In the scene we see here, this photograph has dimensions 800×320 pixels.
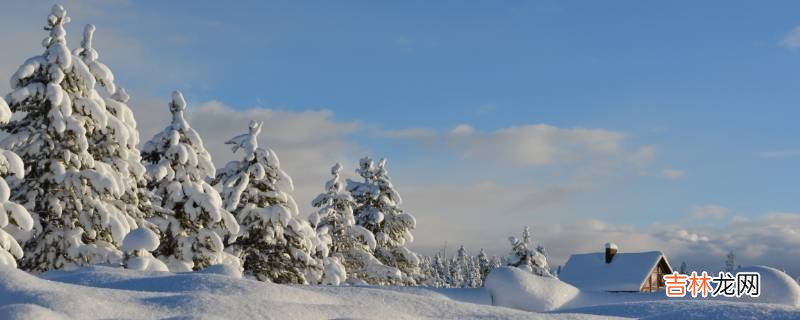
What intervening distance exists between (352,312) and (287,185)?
66.0ft

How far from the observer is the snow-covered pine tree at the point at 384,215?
35562mm

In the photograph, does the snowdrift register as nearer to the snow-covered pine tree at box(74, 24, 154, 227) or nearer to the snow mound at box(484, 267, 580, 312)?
the snow mound at box(484, 267, 580, 312)

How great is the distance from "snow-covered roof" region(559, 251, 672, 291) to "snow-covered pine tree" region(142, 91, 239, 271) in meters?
30.0

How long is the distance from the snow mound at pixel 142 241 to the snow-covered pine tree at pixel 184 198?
8171 millimetres

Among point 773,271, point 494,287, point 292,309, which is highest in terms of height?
point 773,271

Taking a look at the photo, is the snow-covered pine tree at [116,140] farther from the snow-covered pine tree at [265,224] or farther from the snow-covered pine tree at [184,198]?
the snow-covered pine tree at [265,224]

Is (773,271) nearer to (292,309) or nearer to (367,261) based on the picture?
(292,309)

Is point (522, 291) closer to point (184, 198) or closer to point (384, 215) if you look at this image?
point (184, 198)

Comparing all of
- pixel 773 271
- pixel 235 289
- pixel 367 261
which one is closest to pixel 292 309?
pixel 235 289

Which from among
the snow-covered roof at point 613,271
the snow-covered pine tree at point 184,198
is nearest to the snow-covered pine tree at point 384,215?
the snow-covered pine tree at point 184,198

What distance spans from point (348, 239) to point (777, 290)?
20585mm

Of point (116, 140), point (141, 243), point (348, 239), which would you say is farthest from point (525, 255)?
point (141, 243)

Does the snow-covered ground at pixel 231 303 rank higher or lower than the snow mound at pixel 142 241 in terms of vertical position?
lower

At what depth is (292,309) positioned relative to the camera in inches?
272
